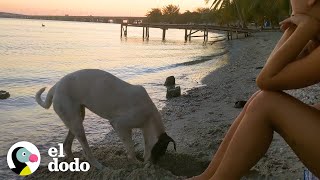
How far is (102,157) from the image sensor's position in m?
5.07

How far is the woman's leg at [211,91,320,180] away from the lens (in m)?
1.83

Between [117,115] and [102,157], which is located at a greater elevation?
[117,115]

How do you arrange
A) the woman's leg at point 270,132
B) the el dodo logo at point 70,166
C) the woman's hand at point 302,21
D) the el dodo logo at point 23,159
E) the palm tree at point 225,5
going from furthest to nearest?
the palm tree at point 225,5, the el dodo logo at point 70,166, the el dodo logo at point 23,159, the woman's hand at point 302,21, the woman's leg at point 270,132

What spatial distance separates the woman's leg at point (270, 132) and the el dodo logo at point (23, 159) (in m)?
2.70

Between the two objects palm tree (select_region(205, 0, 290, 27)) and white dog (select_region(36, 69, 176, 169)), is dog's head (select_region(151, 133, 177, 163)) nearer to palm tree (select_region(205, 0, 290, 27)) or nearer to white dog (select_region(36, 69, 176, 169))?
white dog (select_region(36, 69, 176, 169))

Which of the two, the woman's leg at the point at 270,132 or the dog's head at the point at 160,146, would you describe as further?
the dog's head at the point at 160,146

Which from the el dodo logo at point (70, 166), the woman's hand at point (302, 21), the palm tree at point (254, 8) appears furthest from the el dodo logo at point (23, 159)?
the palm tree at point (254, 8)

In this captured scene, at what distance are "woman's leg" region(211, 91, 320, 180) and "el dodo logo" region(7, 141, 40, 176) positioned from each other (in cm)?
270

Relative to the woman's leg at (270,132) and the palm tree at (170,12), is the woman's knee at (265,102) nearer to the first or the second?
the woman's leg at (270,132)

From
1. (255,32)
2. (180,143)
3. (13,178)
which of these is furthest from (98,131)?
(255,32)

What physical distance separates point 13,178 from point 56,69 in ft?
59.6

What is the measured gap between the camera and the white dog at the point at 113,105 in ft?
14.4

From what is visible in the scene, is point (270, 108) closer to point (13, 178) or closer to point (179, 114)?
point (13, 178)

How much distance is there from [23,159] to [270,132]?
119 inches
